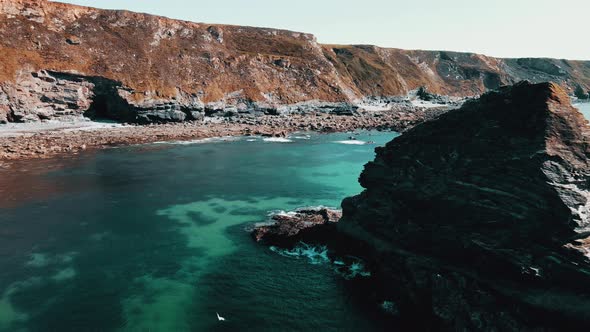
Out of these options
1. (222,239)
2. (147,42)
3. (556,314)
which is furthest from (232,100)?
(556,314)

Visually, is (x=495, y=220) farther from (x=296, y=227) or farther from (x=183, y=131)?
(x=183, y=131)

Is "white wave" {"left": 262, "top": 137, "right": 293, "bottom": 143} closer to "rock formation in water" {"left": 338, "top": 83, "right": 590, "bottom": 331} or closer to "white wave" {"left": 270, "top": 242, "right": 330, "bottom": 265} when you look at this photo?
"white wave" {"left": 270, "top": 242, "right": 330, "bottom": 265}

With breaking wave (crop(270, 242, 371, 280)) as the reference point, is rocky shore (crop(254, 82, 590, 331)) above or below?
above

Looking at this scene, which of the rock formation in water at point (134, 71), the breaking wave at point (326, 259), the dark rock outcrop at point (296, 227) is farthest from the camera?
the rock formation in water at point (134, 71)

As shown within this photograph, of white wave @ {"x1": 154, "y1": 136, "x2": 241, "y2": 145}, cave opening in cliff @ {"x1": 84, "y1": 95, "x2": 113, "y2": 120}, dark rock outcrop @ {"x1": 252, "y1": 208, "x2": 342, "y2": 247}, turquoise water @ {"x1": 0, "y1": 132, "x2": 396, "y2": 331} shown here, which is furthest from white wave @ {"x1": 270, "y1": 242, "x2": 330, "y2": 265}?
cave opening in cliff @ {"x1": 84, "y1": 95, "x2": 113, "y2": 120}

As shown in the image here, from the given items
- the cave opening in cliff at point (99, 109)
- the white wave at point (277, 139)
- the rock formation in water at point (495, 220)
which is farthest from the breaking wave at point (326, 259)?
the cave opening in cliff at point (99, 109)

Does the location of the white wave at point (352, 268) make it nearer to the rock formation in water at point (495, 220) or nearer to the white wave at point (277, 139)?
the rock formation in water at point (495, 220)

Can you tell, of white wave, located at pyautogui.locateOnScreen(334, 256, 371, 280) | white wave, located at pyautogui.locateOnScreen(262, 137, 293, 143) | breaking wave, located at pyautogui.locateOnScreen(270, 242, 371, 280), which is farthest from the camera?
white wave, located at pyautogui.locateOnScreen(262, 137, 293, 143)
